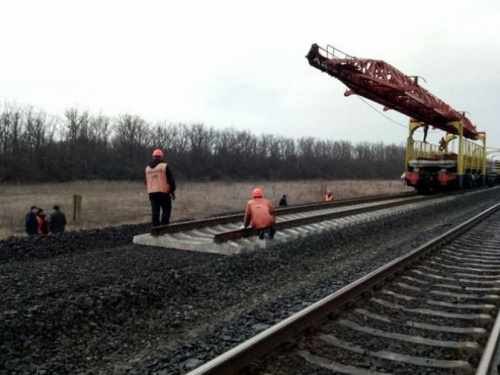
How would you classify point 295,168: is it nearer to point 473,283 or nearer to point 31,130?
point 31,130

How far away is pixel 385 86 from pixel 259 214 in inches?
445

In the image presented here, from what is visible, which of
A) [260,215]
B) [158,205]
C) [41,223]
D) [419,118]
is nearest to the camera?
[260,215]

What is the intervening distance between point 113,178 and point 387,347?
63218 millimetres

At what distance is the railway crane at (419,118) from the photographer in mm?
17172

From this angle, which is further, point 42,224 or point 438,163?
point 438,163

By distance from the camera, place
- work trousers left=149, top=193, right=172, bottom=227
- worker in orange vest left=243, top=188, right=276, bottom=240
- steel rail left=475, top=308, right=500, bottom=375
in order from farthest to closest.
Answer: work trousers left=149, top=193, right=172, bottom=227, worker in orange vest left=243, top=188, right=276, bottom=240, steel rail left=475, top=308, right=500, bottom=375

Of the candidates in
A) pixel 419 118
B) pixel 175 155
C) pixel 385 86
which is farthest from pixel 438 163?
pixel 175 155

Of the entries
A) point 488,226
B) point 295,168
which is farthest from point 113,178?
point 488,226

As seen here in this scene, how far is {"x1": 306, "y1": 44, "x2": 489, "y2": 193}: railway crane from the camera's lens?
17172 mm

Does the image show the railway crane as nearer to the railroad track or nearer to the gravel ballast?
the gravel ballast

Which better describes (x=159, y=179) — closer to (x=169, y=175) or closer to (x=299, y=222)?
(x=169, y=175)

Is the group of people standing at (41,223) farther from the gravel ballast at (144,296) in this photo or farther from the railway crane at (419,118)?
the railway crane at (419,118)

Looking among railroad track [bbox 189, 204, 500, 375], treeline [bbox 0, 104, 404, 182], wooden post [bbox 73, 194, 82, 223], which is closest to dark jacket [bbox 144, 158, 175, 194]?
railroad track [bbox 189, 204, 500, 375]

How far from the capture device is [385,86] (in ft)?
59.7
